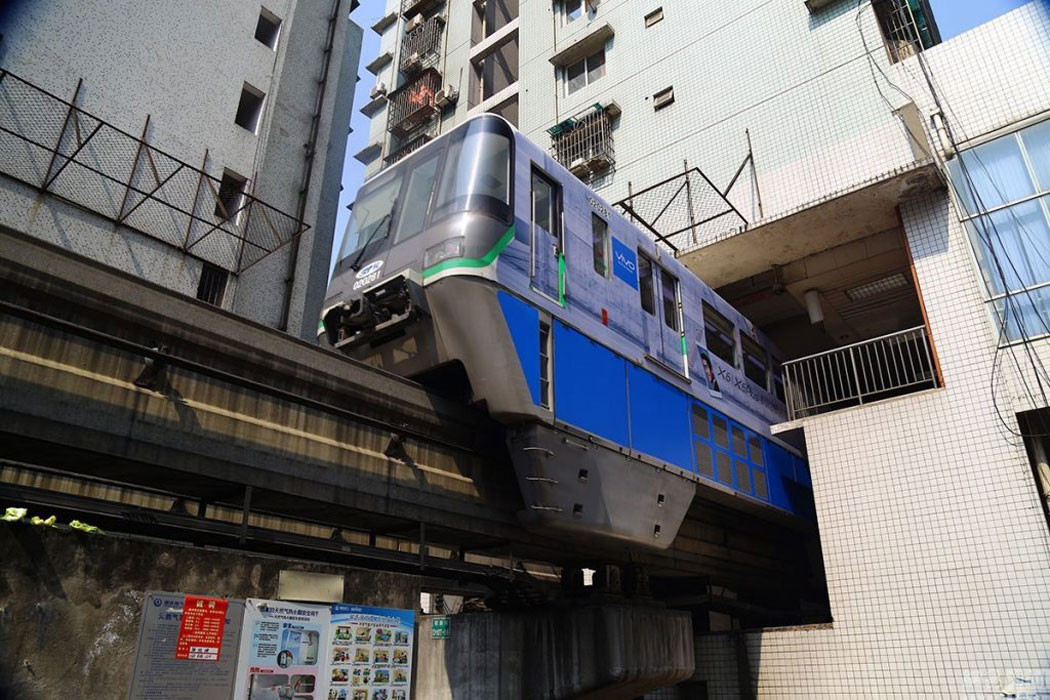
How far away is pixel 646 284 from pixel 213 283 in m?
7.99

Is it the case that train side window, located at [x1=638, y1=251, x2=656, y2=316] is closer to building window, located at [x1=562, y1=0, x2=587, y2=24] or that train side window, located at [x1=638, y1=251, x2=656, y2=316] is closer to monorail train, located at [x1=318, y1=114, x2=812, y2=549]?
monorail train, located at [x1=318, y1=114, x2=812, y2=549]

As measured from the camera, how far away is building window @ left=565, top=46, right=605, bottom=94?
17.8m

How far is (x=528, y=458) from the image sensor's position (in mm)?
6488

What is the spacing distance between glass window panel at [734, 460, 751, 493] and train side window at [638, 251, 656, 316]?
8.92 ft

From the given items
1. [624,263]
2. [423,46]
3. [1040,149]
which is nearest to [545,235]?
[624,263]

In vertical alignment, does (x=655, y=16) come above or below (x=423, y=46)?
below

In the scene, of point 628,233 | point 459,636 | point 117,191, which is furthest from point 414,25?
point 459,636

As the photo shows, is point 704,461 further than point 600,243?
Yes

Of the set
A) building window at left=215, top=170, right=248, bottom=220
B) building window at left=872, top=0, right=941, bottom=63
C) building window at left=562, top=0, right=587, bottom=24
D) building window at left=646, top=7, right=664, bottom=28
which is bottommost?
building window at left=215, top=170, right=248, bottom=220

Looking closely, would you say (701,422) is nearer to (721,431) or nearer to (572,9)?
(721,431)

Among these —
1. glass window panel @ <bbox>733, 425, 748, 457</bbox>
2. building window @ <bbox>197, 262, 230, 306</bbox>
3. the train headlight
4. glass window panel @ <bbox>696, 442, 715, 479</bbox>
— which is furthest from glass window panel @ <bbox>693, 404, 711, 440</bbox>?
building window @ <bbox>197, 262, 230, 306</bbox>

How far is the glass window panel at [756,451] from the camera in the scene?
35.3 ft

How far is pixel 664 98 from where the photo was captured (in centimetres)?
1533

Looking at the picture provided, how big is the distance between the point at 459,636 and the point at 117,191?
8.67 meters
